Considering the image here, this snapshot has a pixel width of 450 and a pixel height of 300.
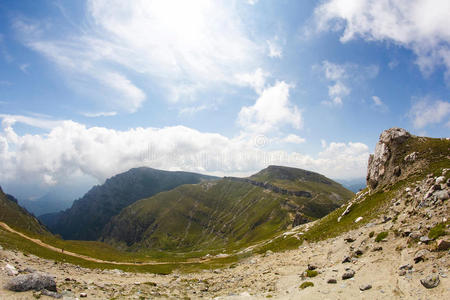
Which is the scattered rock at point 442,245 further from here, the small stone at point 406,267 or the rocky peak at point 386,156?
the rocky peak at point 386,156

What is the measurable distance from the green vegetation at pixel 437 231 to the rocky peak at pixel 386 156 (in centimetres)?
6178

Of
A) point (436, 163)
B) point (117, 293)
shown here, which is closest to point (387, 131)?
point (436, 163)

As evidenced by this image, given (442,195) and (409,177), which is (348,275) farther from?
(409,177)

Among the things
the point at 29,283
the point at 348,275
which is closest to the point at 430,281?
the point at 348,275

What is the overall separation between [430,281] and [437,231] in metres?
7.91

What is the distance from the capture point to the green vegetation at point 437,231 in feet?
65.9

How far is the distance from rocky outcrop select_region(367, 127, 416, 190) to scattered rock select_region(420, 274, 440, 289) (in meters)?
70.0

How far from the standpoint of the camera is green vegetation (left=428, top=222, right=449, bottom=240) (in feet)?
65.9

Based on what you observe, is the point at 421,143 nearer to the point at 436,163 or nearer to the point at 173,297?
the point at 436,163

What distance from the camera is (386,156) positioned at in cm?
8019

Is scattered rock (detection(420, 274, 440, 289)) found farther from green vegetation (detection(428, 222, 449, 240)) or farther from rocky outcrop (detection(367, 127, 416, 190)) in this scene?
rocky outcrop (detection(367, 127, 416, 190))

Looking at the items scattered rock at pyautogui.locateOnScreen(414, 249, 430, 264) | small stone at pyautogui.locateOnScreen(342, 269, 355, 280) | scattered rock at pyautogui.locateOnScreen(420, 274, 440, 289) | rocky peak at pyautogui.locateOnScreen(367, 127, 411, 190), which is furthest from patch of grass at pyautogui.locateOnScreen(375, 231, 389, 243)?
rocky peak at pyautogui.locateOnScreen(367, 127, 411, 190)

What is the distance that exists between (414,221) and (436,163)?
4616cm

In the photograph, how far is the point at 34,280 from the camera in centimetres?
1802
